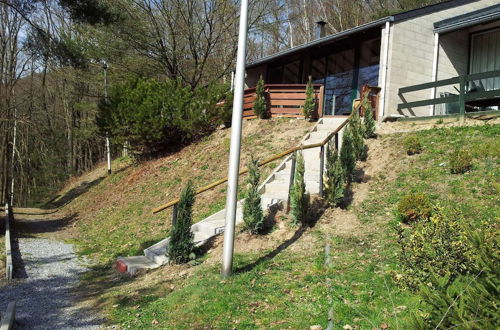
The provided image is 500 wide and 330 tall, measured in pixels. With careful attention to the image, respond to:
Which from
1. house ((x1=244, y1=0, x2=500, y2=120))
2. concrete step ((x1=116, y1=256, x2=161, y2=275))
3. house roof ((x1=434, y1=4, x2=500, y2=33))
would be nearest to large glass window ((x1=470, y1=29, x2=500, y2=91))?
house ((x1=244, y1=0, x2=500, y2=120))

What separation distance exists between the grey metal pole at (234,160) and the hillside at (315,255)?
34 cm

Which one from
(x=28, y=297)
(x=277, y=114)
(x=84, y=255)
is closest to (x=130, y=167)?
(x=277, y=114)

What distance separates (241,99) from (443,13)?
11.3 meters

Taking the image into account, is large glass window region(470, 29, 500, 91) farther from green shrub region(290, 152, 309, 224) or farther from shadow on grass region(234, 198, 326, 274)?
green shrub region(290, 152, 309, 224)

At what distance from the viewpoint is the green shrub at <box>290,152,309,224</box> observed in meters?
7.20

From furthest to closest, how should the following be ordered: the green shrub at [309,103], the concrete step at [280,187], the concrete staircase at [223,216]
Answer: the green shrub at [309,103]
the concrete step at [280,187]
the concrete staircase at [223,216]

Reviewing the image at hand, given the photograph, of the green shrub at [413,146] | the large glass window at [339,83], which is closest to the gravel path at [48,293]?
the green shrub at [413,146]

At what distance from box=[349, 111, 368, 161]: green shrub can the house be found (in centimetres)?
291

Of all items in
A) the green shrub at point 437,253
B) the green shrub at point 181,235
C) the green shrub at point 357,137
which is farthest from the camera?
the green shrub at point 357,137

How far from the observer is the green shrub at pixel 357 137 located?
9555 millimetres

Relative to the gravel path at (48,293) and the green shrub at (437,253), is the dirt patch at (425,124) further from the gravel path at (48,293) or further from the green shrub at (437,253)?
the gravel path at (48,293)

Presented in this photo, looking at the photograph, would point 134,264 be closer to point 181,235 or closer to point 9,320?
point 181,235

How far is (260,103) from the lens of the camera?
52.5 ft

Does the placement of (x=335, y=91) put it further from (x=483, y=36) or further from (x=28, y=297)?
(x=28, y=297)
